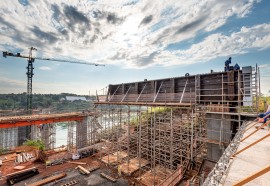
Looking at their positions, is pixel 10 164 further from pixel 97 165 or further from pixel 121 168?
pixel 121 168

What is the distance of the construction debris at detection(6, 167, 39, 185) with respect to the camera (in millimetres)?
14333

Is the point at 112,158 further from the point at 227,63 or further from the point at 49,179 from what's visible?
the point at 227,63

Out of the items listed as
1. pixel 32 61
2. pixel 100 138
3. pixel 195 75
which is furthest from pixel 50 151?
pixel 32 61

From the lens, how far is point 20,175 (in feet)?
49.4

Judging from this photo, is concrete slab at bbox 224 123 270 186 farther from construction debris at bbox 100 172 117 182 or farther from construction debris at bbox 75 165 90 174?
construction debris at bbox 75 165 90 174

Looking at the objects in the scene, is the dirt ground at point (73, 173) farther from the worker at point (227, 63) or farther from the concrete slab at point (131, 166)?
the worker at point (227, 63)

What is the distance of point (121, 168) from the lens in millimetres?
16906

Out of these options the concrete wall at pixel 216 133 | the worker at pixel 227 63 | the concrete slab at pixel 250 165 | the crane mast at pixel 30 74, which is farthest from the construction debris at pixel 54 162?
the crane mast at pixel 30 74

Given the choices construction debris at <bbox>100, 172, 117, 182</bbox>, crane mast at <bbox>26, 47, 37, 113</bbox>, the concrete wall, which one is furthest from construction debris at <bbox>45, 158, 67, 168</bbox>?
crane mast at <bbox>26, 47, 37, 113</bbox>

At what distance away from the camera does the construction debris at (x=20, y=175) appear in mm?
14333

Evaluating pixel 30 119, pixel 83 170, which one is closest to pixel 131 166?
pixel 83 170

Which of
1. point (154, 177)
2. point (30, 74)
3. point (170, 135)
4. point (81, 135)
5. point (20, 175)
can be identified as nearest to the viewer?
point (154, 177)

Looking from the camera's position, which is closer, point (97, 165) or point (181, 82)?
point (181, 82)

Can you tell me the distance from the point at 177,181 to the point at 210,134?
15.3 ft
